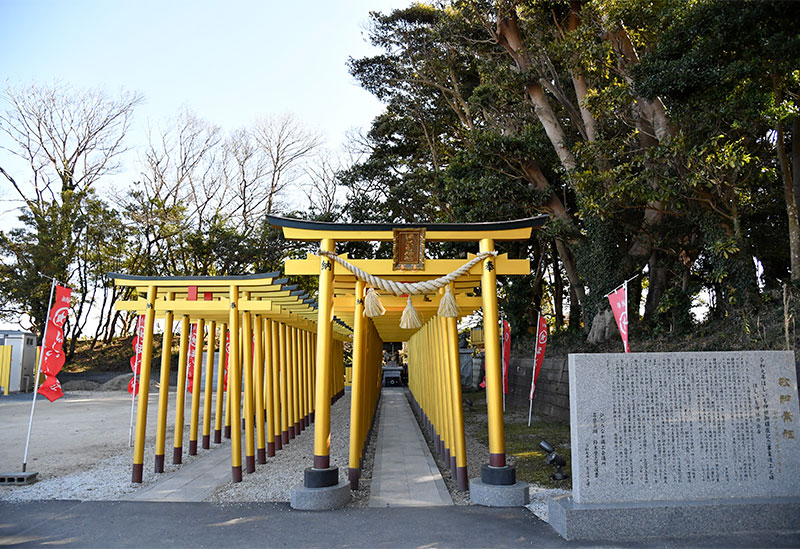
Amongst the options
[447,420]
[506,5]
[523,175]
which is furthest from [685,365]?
[506,5]

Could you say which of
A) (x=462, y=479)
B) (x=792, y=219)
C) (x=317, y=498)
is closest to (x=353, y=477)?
(x=317, y=498)

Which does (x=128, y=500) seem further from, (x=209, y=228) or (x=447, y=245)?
(x=209, y=228)

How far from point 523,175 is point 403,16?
6.71 m

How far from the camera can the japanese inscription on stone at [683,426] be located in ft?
14.8

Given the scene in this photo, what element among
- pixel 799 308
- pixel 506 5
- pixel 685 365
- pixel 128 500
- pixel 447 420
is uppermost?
pixel 506 5

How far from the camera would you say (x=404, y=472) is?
7.25 meters

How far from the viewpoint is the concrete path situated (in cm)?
573

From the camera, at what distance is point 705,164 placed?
888 centimetres

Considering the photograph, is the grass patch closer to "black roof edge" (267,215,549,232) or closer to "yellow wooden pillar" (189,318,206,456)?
"black roof edge" (267,215,549,232)

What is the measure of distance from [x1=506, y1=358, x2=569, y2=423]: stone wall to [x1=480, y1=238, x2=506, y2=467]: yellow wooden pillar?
22.5 ft

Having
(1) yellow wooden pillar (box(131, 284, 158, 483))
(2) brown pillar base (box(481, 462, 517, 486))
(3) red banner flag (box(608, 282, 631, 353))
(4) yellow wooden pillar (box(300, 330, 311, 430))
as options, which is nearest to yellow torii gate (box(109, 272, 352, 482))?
(1) yellow wooden pillar (box(131, 284, 158, 483))

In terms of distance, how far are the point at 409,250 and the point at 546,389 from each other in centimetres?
914

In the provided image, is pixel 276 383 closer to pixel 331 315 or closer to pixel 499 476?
pixel 331 315

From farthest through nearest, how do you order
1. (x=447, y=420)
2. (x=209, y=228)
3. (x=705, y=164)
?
1. (x=209, y=228)
2. (x=705, y=164)
3. (x=447, y=420)
